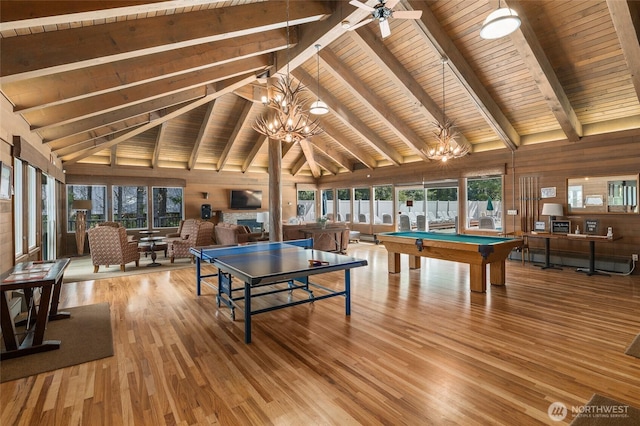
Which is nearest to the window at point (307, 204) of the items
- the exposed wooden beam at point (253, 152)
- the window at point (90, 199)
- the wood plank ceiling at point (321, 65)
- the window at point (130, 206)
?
the exposed wooden beam at point (253, 152)

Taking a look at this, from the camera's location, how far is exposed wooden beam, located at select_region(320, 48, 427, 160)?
Result: 275 inches

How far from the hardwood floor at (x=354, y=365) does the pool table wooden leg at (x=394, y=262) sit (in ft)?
5.33

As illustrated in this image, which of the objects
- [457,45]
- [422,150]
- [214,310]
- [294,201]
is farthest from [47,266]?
[294,201]

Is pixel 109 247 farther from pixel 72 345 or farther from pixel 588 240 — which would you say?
pixel 588 240

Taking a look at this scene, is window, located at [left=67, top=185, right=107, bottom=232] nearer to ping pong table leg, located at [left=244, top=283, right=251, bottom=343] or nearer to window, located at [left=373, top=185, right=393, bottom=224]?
ping pong table leg, located at [left=244, top=283, right=251, bottom=343]

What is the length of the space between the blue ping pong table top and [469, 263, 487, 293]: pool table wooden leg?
2.29 metres

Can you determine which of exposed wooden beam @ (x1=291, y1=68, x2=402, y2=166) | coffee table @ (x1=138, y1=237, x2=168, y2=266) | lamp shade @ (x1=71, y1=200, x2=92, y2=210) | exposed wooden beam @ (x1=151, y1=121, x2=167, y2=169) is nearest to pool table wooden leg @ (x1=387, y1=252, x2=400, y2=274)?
exposed wooden beam @ (x1=291, y1=68, x2=402, y2=166)

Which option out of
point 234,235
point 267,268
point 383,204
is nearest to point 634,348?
point 267,268

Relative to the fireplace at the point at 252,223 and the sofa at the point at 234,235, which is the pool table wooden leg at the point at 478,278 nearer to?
the sofa at the point at 234,235

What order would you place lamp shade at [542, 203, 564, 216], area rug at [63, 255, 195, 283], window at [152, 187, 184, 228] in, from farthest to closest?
window at [152, 187, 184, 228] → lamp shade at [542, 203, 564, 216] → area rug at [63, 255, 195, 283]

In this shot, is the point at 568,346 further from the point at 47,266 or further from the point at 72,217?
the point at 72,217

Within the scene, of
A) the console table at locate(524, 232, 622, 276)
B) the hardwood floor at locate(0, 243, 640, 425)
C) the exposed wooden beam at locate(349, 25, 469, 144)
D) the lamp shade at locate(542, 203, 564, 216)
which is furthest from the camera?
the lamp shade at locate(542, 203, 564, 216)

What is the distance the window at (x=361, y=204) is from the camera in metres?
12.8

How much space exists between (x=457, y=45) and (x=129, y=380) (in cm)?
703
